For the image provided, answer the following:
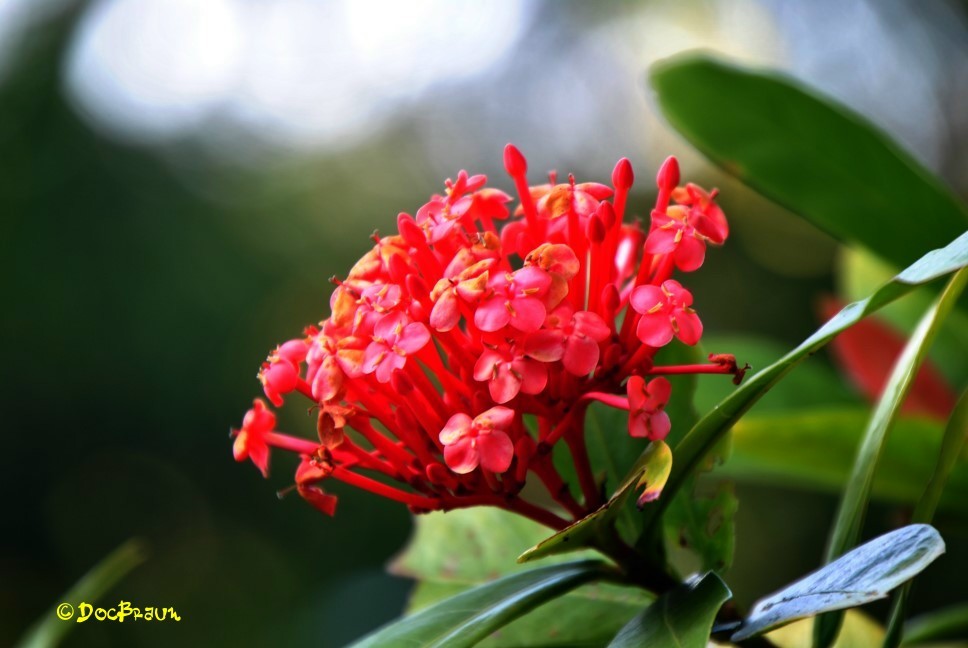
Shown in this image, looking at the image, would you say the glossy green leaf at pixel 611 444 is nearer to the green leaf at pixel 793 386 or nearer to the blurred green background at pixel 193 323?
the green leaf at pixel 793 386

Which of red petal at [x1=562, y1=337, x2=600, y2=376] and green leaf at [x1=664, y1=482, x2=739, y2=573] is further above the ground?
red petal at [x1=562, y1=337, x2=600, y2=376]

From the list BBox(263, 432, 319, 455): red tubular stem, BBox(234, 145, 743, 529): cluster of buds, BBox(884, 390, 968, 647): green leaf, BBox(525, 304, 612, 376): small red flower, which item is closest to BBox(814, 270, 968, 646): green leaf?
BBox(884, 390, 968, 647): green leaf

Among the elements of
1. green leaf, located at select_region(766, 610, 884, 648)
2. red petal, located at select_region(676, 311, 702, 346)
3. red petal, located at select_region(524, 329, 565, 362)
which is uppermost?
red petal, located at select_region(524, 329, 565, 362)

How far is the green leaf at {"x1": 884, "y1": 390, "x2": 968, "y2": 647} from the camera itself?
31.7 inches

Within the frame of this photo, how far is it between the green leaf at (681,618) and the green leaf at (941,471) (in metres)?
0.18

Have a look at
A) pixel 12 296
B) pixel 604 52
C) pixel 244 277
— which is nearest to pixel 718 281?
pixel 604 52

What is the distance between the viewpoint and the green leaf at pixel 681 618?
673 mm

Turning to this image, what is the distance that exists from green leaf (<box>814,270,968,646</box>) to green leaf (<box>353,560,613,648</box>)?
8.4 inches

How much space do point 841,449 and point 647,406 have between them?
523 mm

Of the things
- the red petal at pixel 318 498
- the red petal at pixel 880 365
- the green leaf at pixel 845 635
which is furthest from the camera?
the red petal at pixel 880 365

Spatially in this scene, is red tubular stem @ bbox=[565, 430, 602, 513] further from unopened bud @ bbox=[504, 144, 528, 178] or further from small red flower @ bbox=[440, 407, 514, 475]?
unopened bud @ bbox=[504, 144, 528, 178]

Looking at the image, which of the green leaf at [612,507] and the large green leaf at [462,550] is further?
the large green leaf at [462,550]

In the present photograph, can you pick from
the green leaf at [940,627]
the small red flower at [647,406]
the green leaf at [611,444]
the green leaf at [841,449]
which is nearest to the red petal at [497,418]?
the small red flower at [647,406]

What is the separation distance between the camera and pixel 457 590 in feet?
3.70
